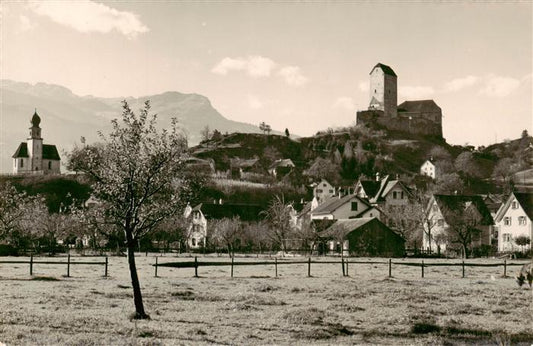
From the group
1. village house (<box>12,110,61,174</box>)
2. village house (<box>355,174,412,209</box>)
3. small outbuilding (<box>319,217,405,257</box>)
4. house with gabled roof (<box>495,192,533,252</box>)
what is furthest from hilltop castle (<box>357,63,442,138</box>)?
small outbuilding (<box>319,217,405,257</box>)

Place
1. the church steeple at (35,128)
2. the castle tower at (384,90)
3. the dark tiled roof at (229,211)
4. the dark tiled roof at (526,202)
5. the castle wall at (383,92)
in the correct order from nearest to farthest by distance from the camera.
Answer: the dark tiled roof at (526,202), the dark tiled roof at (229,211), the church steeple at (35,128), the castle tower at (384,90), the castle wall at (383,92)

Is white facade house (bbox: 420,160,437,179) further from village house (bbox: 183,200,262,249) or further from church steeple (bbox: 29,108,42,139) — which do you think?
church steeple (bbox: 29,108,42,139)

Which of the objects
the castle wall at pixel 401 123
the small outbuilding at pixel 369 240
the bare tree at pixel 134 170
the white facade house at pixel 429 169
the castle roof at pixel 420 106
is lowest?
the small outbuilding at pixel 369 240

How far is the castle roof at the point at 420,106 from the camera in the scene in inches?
7703

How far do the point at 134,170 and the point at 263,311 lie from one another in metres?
6.80

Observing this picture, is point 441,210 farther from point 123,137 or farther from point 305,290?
point 123,137

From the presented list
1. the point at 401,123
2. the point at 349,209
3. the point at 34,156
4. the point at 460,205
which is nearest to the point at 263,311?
the point at 349,209

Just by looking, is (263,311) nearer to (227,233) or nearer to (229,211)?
(227,233)

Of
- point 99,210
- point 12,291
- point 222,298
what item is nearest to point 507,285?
point 222,298

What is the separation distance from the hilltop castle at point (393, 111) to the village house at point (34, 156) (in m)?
95.2

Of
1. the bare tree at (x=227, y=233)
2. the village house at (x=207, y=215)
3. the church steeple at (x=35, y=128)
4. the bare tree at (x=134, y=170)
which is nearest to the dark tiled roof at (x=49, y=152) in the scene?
the church steeple at (x=35, y=128)

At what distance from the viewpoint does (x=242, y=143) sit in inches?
7544

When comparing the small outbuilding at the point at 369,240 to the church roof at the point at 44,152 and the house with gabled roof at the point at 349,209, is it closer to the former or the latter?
the house with gabled roof at the point at 349,209

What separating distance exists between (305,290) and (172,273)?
12.7m
